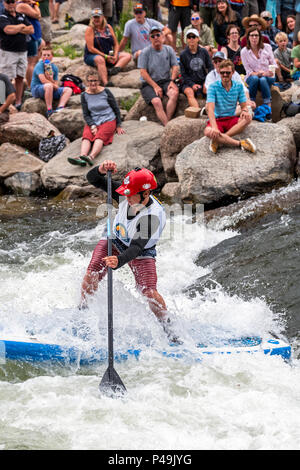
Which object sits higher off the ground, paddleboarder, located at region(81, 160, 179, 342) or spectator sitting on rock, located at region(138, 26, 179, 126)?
paddleboarder, located at region(81, 160, 179, 342)

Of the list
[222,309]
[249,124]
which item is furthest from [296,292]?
[249,124]

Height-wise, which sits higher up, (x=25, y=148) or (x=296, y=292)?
(x=296, y=292)

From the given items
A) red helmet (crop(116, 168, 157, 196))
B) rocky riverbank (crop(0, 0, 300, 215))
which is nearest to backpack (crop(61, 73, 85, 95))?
rocky riverbank (crop(0, 0, 300, 215))

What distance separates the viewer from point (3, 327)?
5516 millimetres

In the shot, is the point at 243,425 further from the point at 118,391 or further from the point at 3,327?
the point at 3,327

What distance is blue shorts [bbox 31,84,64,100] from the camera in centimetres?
1186

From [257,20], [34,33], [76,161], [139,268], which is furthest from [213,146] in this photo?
[34,33]

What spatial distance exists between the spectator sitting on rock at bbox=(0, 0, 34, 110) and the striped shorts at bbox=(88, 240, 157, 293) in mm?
6913

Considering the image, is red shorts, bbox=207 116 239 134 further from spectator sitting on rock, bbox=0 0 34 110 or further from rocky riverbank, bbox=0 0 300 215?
spectator sitting on rock, bbox=0 0 34 110

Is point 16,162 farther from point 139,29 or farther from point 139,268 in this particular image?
point 139,268

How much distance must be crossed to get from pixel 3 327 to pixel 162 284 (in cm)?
217

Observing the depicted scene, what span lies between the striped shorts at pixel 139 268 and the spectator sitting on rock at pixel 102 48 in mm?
7283

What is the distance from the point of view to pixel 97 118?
1049 cm

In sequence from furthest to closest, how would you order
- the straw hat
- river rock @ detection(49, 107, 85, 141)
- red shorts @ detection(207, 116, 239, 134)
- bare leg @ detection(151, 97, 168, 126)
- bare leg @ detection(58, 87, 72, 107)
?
bare leg @ detection(58, 87, 72, 107)
river rock @ detection(49, 107, 85, 141)
bare leg @ detection(151, 97, 168, 126)
the straw hat
red shorts @ detection(207, 116, 239, 134)
